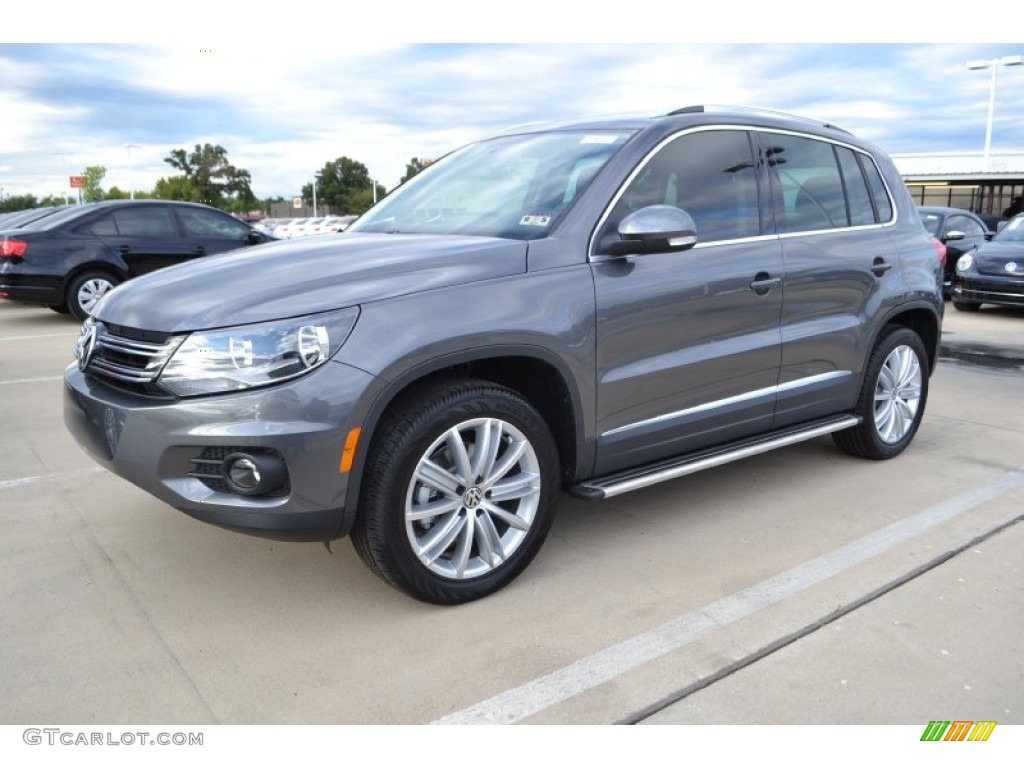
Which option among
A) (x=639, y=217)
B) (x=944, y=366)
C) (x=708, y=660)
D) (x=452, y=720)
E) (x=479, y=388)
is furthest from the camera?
(x=944, y=366)

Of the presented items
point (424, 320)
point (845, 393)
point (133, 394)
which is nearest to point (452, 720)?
point (424, 320)

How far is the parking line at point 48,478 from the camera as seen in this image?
14.8 feet

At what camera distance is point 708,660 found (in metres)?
2.82

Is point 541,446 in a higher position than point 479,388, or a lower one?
lower

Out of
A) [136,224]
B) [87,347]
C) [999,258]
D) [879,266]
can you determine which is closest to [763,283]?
[879,266]

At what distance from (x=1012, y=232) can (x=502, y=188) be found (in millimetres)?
10850

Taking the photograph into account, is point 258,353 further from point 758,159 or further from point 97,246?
point 97,246

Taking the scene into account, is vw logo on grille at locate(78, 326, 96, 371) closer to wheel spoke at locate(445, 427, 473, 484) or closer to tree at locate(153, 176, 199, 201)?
wheel spoke at locate(445, 427, 473, 484)

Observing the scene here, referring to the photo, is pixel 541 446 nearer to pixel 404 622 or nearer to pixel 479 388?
pixel 479 388

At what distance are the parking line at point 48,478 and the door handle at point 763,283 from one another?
139 inches

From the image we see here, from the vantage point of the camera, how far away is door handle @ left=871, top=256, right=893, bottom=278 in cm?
459

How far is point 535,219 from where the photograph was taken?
3527 millimetres

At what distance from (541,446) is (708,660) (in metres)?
0.95

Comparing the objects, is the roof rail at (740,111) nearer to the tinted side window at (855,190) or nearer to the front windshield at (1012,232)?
the tinted side window at (855,190)
